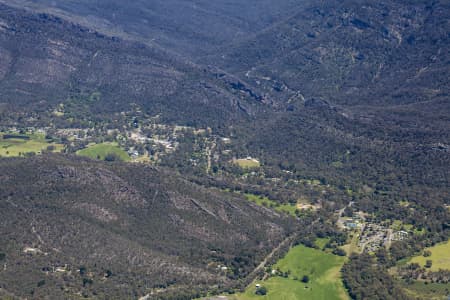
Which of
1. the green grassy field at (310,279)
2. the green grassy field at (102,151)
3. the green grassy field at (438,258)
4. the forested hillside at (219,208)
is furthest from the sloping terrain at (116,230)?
the green grassy field at (438,258)

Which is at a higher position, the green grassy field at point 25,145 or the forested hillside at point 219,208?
the forested hillside at point 219,208

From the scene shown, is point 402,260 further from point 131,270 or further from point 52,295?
point 52,295

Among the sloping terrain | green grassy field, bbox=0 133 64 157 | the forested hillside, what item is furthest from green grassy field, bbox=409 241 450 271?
green grassy field, bbox=0 133 64 157

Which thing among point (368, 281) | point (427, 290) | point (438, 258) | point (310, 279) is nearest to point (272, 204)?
point (310, 279)

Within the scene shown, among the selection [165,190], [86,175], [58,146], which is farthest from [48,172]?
[58,146]

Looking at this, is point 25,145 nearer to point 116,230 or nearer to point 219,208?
point 116,230

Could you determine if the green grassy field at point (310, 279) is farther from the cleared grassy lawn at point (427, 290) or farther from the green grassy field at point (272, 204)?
the green grassy field at point (272, 204)
